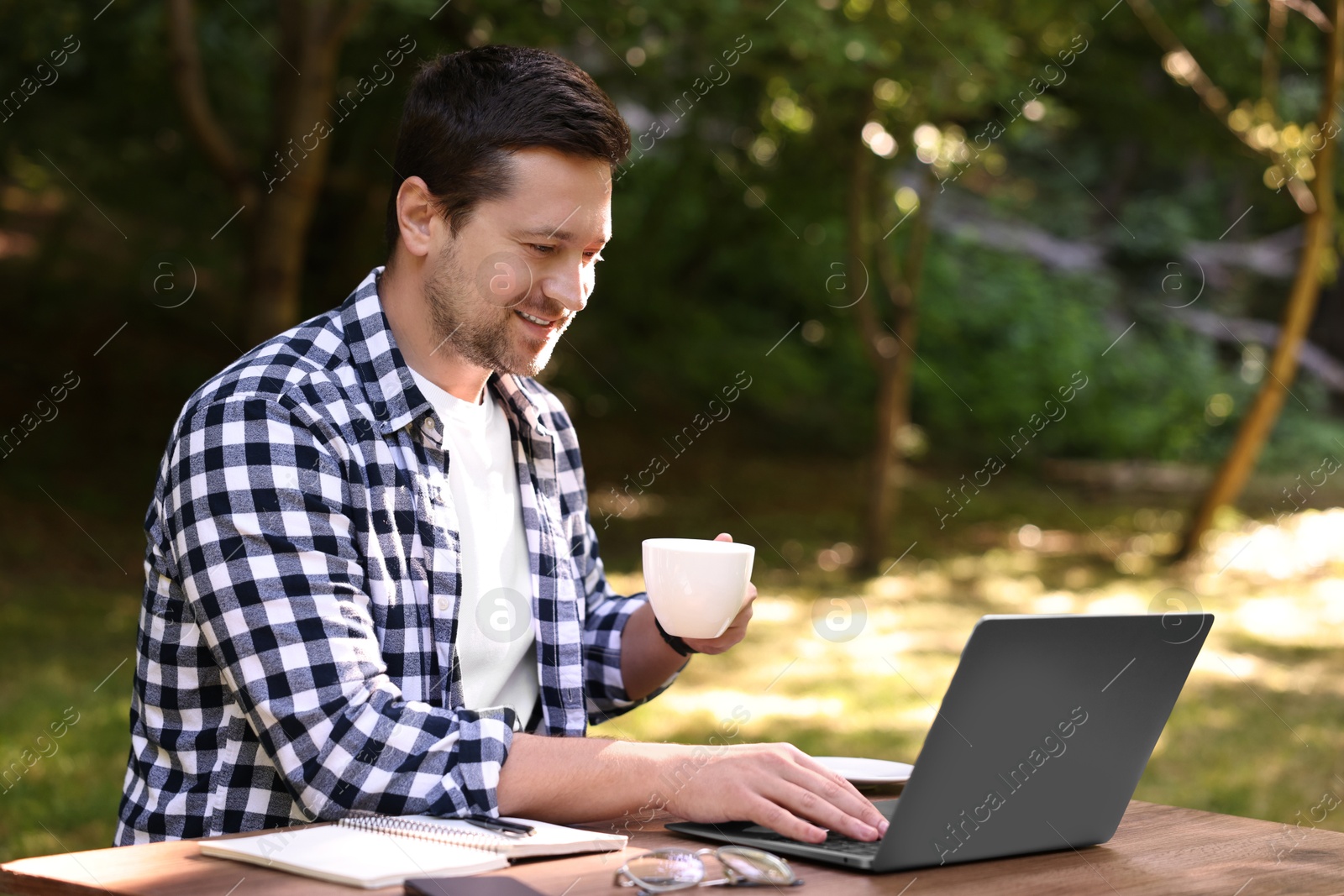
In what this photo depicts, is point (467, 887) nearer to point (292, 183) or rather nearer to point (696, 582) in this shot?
point (696, 582)

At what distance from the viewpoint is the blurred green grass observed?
18.1 ft

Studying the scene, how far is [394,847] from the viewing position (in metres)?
1.47

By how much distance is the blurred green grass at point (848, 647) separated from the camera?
18.1 ft

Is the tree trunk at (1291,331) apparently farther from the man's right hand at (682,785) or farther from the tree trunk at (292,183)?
the man's right hand at (682,785)

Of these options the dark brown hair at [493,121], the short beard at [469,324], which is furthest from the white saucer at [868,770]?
the dark brown hair at [493,121]

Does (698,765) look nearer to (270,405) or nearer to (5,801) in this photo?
(270,405)

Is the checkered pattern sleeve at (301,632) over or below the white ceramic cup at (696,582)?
below

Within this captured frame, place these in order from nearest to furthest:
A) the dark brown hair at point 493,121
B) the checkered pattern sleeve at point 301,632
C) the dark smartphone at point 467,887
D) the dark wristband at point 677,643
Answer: the dark smartphone at point 467,887 < the checkered pattern sleeve at point 301,632 < the dark brown hair at point 493,121 < the dark wristband at point 677,643

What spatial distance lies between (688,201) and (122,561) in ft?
20.8

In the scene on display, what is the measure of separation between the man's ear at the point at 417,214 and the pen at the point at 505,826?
928mm

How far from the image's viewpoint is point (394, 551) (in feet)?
6.32

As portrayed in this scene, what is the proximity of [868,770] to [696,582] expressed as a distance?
431 mm

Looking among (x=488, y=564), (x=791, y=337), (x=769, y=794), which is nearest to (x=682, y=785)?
(x=769, y=794)

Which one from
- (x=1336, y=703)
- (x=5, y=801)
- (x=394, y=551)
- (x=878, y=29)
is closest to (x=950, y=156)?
(x=878, y=29)
